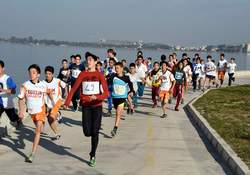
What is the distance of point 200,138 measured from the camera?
11.6 meters

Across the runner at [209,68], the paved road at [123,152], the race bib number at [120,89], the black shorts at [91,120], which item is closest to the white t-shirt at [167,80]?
the paved road at [123,152]

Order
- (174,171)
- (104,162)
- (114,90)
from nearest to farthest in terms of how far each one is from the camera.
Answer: (174,171) → (104,162) → (114,90)

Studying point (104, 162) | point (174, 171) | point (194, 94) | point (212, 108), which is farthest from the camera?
point (194, 94)

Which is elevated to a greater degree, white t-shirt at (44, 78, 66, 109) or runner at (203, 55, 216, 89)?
runner at (203, 55, 216, 89)

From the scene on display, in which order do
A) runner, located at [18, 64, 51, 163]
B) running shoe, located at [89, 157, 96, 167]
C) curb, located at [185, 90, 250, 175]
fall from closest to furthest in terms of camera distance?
curb, located at [185, 90, 250, 175]
running shoe, located at [89, 157, 96, 167]
runner, located at [18, 64, 51, 163]

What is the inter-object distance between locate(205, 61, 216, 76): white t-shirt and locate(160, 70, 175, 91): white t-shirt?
30.3 feet

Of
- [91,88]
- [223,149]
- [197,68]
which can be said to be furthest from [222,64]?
[91,88]

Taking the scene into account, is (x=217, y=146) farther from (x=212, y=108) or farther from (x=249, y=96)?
(x=249, y=96)

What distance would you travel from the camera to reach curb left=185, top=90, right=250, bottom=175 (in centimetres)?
822

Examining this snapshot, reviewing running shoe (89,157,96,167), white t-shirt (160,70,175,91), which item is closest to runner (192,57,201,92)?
white t-shirt (160,70,175,91)

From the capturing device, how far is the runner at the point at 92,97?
868 cm

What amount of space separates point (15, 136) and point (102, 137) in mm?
1961

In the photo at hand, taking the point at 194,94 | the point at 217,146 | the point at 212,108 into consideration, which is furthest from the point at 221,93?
the point at 217,146

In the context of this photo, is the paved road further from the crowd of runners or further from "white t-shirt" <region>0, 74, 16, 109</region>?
"white t-shirt" <region>0, 74, 16, 109</region>
